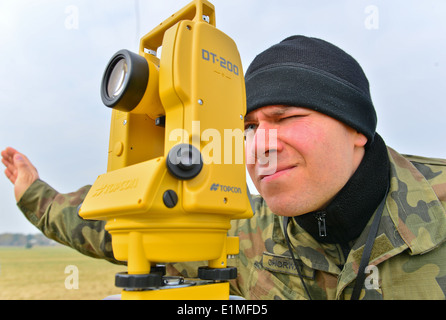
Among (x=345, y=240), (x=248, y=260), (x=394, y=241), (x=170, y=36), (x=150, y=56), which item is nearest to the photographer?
(x=170, y=36)

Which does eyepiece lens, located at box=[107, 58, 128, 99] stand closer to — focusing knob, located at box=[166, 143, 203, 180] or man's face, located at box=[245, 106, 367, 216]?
focusing knob, located at box=[166, 143, 203, 180]

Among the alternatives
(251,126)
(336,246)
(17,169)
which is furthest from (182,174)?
(17,169)

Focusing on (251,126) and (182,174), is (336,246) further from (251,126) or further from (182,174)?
(182,174)

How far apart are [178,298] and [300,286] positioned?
3.35 ft

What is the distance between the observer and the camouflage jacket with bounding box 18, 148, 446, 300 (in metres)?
1.49

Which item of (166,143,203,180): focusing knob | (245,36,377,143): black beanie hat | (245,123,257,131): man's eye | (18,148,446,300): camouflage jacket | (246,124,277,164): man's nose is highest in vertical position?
(245,36,377,143): black beanie hat

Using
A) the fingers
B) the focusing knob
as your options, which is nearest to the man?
the fingers

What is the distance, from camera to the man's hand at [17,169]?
2.00 meters

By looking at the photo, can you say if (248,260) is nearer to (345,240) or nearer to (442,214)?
(345,240)

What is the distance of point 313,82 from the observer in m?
1.61

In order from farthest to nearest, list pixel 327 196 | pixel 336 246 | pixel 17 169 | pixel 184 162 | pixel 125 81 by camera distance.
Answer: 1. pixel 17 169
2. pixel 336 246
3. pixel 327 196
4. pixel 125 81
5. pixel 184 162

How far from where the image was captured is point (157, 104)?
1131 mm

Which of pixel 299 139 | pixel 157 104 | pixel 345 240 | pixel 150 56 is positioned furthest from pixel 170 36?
pixel 345 240

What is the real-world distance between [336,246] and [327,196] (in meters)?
0.33
